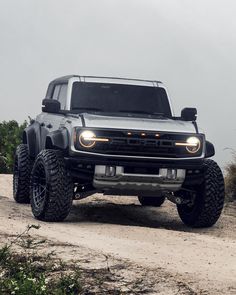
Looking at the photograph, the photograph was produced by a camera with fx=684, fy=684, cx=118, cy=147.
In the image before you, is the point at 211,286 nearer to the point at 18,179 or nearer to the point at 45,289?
the point at 45,289

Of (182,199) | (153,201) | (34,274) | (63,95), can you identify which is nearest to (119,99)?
(63,95)

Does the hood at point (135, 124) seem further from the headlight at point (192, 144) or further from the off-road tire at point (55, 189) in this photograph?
the off-road tire at point (55, 189)

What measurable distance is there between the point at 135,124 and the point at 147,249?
2596 millimetres

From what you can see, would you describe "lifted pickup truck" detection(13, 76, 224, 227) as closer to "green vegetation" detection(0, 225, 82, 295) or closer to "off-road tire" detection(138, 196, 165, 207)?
"green vegetation" detection(0, 225, 82, 295)

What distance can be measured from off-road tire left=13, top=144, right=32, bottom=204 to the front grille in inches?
114

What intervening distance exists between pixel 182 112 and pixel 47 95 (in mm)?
2692

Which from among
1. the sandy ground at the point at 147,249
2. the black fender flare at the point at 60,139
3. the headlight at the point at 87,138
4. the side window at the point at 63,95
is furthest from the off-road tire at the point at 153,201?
the headlight at the point at 87,138

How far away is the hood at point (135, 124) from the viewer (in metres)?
9.21

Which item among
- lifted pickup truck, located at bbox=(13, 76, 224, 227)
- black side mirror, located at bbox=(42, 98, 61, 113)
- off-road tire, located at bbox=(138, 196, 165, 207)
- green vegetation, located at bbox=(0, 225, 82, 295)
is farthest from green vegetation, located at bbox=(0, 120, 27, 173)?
green vegetation, located at bbox=(0, 225, 82, 295)

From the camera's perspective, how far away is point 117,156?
361 inches

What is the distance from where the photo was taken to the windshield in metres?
10.4

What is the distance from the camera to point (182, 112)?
10602 mm

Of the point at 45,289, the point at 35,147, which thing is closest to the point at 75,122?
the point at 35,147

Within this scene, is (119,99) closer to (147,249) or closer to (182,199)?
(182,199)
